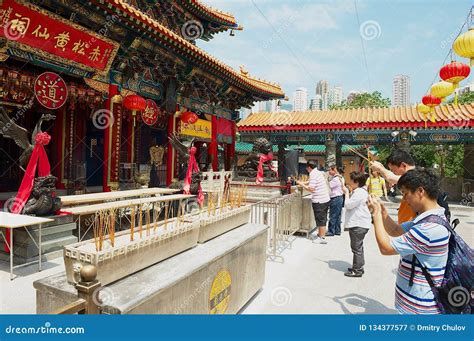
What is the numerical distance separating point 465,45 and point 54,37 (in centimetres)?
787

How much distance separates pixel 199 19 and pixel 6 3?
933 cm

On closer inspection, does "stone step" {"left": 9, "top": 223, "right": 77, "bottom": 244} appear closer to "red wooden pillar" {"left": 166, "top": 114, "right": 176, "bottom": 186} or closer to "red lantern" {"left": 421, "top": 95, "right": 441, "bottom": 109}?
"red wooden pillar" {"left": 166, "top": 114, "right": 176, "bottom": 186}

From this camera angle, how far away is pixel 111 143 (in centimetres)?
853

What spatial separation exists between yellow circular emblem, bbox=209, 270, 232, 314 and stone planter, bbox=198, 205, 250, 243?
0.45 meters

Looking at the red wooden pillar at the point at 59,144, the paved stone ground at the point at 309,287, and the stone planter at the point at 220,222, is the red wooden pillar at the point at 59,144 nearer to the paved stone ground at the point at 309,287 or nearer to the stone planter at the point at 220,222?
the paved stone ground at the point at 309,287

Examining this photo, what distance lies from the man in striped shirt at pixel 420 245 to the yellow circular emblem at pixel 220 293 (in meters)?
1.41

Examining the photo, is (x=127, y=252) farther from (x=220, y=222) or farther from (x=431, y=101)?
(x=431, y=101)

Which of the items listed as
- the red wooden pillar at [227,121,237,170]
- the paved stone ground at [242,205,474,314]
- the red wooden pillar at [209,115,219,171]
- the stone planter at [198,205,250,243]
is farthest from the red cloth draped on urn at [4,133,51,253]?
the red wooden pillar at [227,121,237,170]

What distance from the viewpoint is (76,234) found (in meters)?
5.52

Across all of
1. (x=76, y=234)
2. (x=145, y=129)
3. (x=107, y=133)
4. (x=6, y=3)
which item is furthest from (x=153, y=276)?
(x=145, y=129)

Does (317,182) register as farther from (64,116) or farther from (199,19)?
(199,19)

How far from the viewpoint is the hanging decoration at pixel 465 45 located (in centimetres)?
529

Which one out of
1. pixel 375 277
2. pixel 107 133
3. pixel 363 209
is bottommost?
pixel 375 277

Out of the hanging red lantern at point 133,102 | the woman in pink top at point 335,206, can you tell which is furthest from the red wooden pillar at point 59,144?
the woman in pink top at point 335,206
